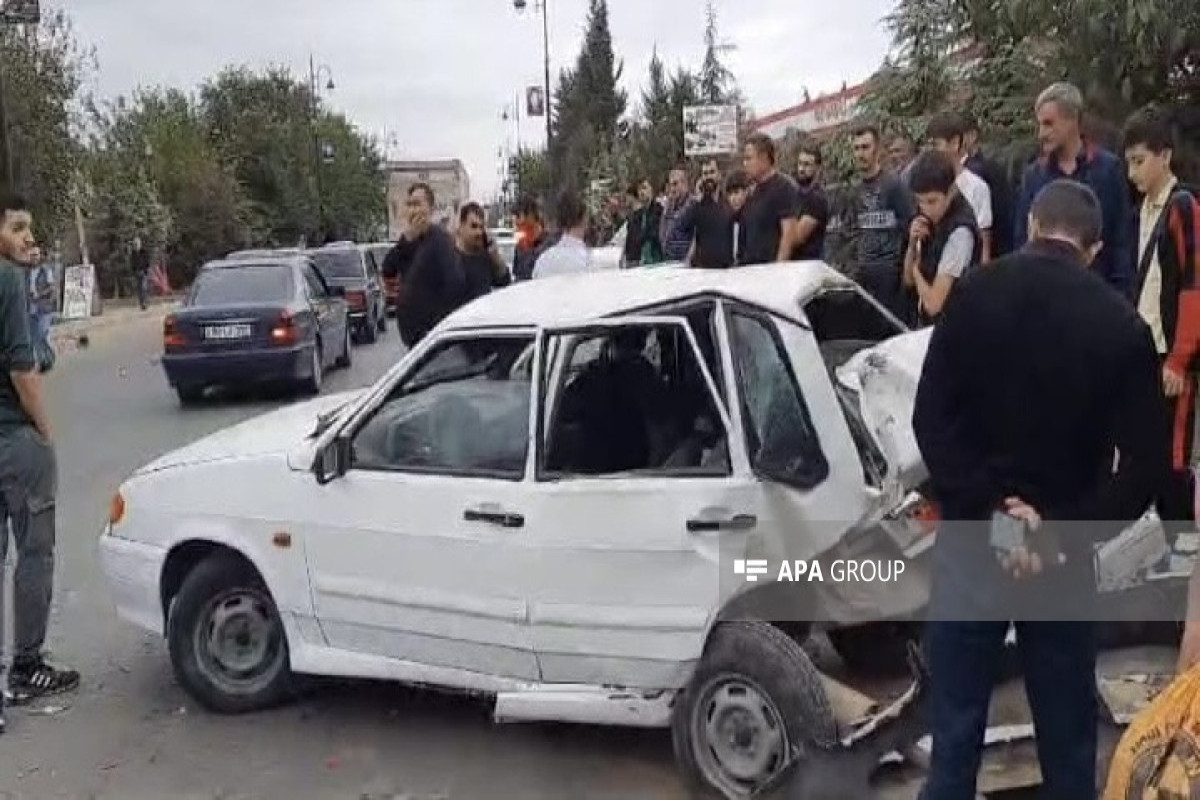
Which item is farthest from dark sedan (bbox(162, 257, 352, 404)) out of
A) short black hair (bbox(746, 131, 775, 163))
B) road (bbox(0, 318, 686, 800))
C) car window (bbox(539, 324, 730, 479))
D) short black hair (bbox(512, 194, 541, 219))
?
car window (bbox(539, 324, 730, 479))

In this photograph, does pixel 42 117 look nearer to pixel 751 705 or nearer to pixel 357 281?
pixel 357 281

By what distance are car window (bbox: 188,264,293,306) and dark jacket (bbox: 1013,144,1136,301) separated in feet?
36.5

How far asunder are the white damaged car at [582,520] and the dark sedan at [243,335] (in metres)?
10.0

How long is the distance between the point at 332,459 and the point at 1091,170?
3.55 m

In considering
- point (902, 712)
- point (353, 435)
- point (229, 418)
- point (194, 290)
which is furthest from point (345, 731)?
point (194, 290)

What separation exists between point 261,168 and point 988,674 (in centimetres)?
6522

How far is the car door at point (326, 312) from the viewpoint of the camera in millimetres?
17016

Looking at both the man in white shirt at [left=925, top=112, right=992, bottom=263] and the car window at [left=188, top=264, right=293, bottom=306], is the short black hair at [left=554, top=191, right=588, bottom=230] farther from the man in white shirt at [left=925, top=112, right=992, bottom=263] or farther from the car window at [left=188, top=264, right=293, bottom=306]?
the car window at [left=188, top=264, right=293, bottom=306]

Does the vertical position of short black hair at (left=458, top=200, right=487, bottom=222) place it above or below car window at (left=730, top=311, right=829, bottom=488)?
above

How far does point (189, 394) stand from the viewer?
16359 mm

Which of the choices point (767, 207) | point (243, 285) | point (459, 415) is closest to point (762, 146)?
point (767, 207)

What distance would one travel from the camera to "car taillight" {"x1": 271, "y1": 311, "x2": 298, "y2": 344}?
15.6m

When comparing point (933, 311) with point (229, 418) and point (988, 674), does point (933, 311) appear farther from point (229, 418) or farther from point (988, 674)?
point (229, 418)

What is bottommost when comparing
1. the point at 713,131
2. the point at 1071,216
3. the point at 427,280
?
the point at 427,280
